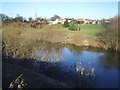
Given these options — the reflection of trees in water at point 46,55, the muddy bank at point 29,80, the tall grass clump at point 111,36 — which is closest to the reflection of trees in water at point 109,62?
the tall grass clump at point 111,36

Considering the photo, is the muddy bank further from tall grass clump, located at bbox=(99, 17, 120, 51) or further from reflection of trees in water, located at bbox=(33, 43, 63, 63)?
tall grass clump, located at bbox=(99, 17, 120, 51)

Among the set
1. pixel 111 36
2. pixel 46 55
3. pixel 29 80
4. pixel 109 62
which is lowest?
pixel 109 62

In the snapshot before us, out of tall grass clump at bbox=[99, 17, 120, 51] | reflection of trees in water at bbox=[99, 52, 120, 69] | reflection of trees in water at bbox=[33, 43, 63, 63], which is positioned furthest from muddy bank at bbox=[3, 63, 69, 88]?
tall grass clump at bbox=[99, 17, 120, 51]

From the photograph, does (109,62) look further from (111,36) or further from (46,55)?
(46,55)

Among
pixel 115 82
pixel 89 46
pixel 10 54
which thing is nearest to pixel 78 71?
pixel 115 82

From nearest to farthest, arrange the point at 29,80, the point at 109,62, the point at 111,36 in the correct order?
the point at 29,80 → the point at 109,62 → the point at 111,36

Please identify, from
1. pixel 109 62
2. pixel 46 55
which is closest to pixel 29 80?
pixel 46 55

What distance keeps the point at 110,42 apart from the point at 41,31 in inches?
354

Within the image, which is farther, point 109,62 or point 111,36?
point 111,36

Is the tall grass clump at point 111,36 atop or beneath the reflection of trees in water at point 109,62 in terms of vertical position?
atop

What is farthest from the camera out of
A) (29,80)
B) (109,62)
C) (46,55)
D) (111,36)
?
(111,36)

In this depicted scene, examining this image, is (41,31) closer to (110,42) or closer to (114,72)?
(110,42)

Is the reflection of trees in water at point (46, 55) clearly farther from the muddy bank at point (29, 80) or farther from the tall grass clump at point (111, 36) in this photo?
the tall grass clump at point (111, 36)

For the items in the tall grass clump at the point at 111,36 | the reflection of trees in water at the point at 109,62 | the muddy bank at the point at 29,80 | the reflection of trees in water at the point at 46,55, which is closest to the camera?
the muddy bank at the point at 29,80
